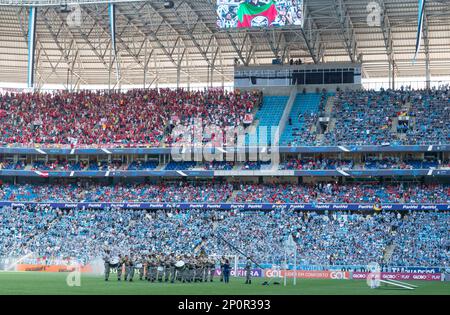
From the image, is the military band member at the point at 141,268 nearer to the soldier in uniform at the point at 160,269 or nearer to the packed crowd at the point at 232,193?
the soldier in uniform at the point at 160,269

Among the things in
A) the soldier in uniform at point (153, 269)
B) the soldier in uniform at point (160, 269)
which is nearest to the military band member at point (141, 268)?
the soldier in uniform at point (153, 269)

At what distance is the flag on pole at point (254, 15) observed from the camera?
60.8m

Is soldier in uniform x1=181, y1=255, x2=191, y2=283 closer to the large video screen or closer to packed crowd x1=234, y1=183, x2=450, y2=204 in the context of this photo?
packed crowd x1=234, y1=183, x2=450, y2=204

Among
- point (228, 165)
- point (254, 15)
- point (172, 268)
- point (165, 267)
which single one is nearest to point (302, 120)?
point (228, 165)

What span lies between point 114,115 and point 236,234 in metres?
19.5

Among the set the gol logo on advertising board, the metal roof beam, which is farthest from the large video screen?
the gol logo on advertising board

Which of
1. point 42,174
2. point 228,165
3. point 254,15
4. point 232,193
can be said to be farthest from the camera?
point 42,174

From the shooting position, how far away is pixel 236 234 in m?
56.7

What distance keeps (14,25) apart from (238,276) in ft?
124

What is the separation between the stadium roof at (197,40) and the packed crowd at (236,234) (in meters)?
15.9

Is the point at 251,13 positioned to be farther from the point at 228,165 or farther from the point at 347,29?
the point at 228,165

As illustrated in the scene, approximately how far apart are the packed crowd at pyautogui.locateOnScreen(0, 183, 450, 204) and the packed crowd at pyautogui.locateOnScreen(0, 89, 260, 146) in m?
3.93
